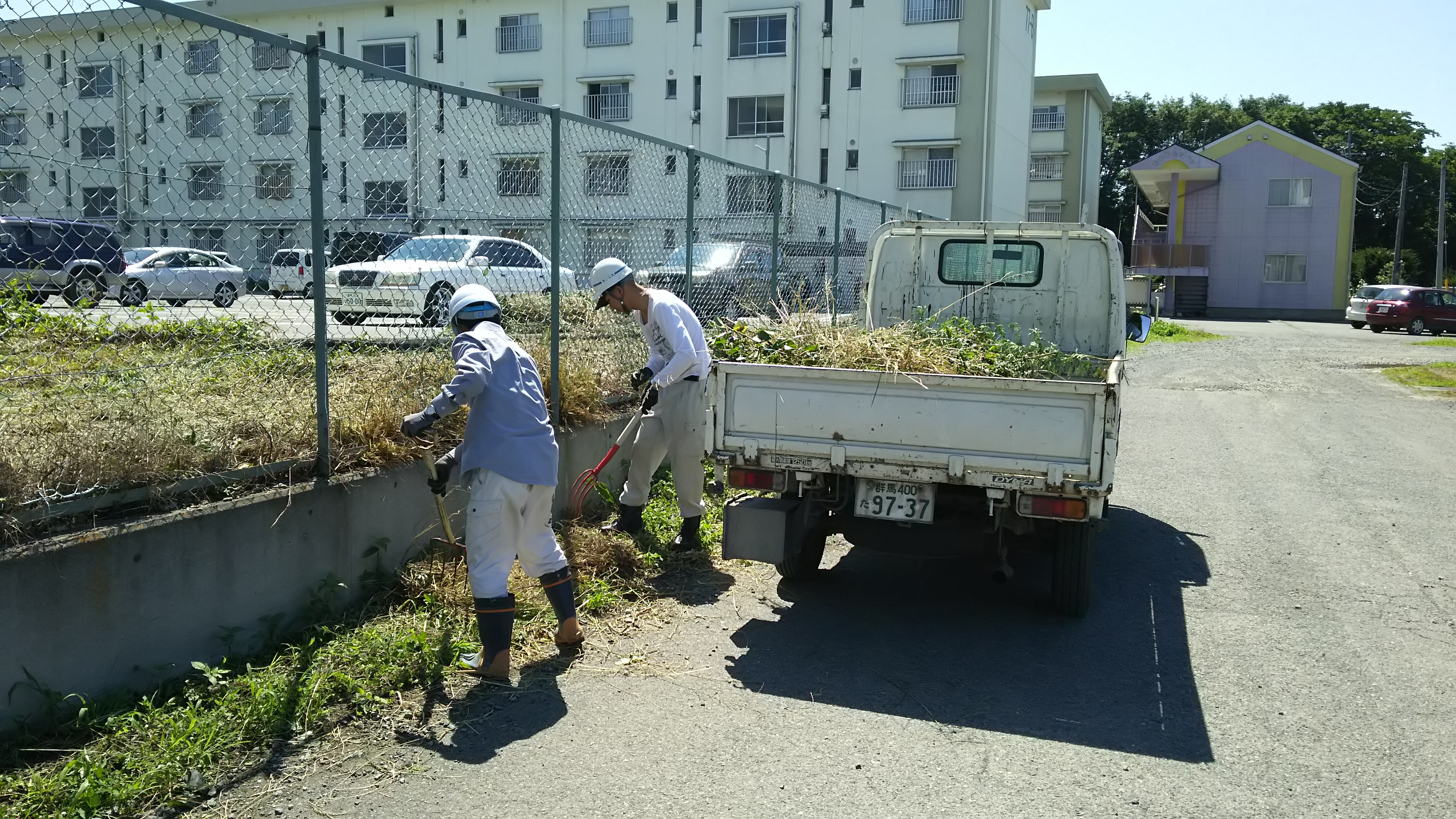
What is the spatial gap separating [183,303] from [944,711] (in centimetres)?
365

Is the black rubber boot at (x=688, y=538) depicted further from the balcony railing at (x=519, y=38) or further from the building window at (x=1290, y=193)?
the building window at (x=1290, y=193)

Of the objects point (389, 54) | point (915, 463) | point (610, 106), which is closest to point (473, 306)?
point (915, 463)

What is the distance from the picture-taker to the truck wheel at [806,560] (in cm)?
616

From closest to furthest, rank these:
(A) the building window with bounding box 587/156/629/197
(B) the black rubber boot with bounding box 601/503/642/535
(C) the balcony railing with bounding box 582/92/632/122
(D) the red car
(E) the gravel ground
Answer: (E) the gravel ground, (B) the black rubber boot with bounding box 601/503/642/535, (A) the building window with bounding box 587/156/629/197, (D) the red car, (C) the balcony railing with bounding box 582/92/632/122

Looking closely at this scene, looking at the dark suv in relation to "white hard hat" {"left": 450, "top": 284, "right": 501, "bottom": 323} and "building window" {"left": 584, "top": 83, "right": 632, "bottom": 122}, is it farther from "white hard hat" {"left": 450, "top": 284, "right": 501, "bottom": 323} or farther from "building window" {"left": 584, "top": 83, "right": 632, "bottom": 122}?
"building window" {"left": 584, "top": 83, "right": 632, "bottom": 122}

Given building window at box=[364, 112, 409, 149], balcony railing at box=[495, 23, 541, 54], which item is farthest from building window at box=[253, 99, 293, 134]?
balcony railing at box=[495, 23, 541, 54]

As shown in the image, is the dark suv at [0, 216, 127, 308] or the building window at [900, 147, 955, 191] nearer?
the dark suv at [0, 216, 127, 308]

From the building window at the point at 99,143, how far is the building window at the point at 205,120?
0.79 feet

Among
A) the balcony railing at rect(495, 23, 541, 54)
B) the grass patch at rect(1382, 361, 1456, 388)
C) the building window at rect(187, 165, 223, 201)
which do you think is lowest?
the grass patch at rect(1382, 361, 1456, 388)

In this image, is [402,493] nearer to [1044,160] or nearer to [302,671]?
[302,671]

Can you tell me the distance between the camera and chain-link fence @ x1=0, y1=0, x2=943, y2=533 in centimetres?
395

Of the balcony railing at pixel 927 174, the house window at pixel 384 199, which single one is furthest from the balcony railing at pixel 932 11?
the house window at pixel 384 199

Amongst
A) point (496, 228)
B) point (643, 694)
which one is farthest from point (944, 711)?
point (496, 228)

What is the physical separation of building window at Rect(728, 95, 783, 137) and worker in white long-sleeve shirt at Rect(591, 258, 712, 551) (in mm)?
34369
